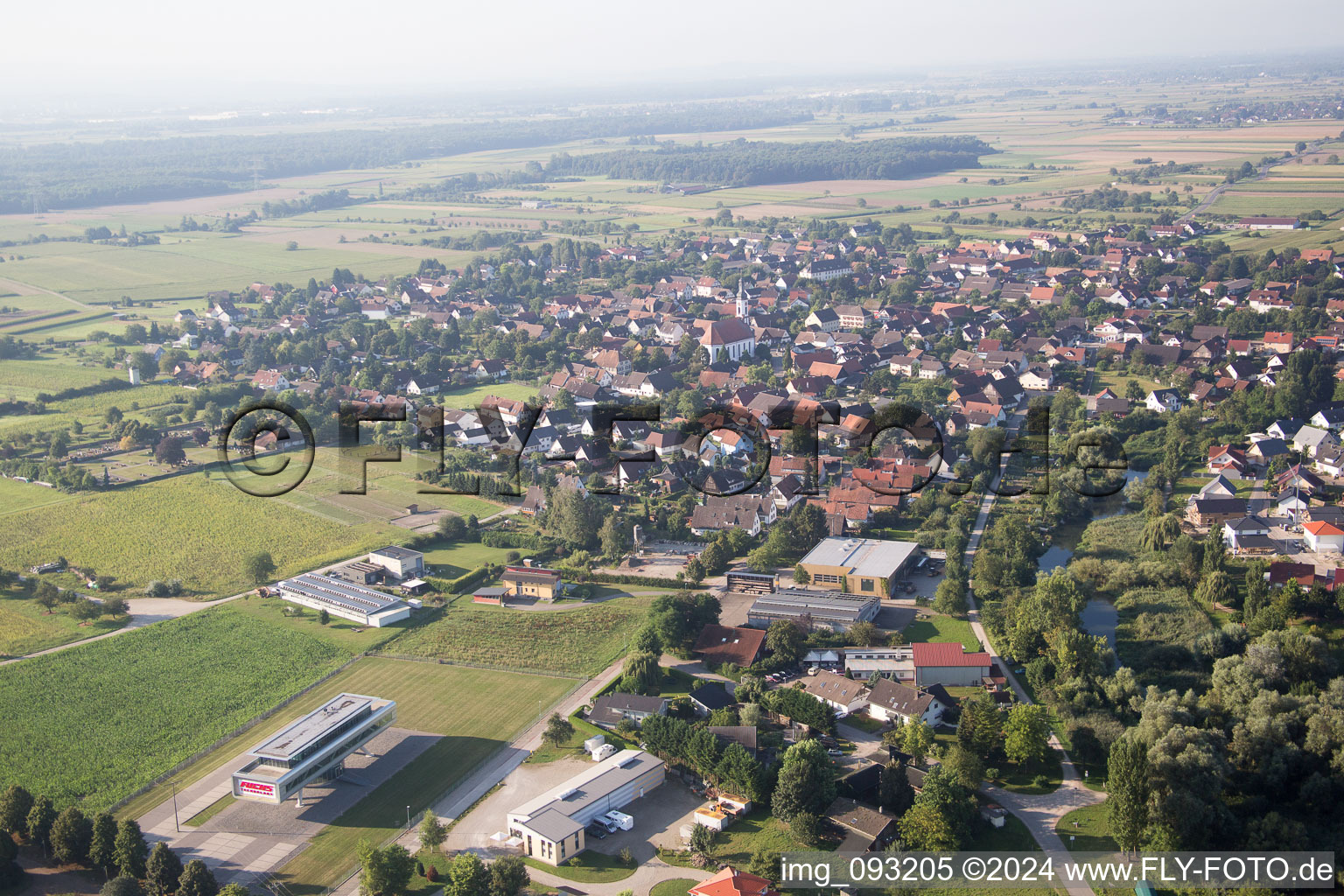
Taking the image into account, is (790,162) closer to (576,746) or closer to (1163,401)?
(1163,401)

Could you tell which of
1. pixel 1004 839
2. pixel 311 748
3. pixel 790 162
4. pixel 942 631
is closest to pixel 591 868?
pixel 311 748

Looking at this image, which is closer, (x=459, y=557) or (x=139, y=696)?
(x=139, y=696)

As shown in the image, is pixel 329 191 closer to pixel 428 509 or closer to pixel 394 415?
pixel 394 415

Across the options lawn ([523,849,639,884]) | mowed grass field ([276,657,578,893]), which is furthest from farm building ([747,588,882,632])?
lawn ([523,849,639,884])

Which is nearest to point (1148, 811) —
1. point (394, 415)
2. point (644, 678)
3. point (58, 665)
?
point (644, 678)

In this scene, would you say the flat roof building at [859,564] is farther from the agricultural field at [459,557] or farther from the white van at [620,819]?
the white van at [620,819]
